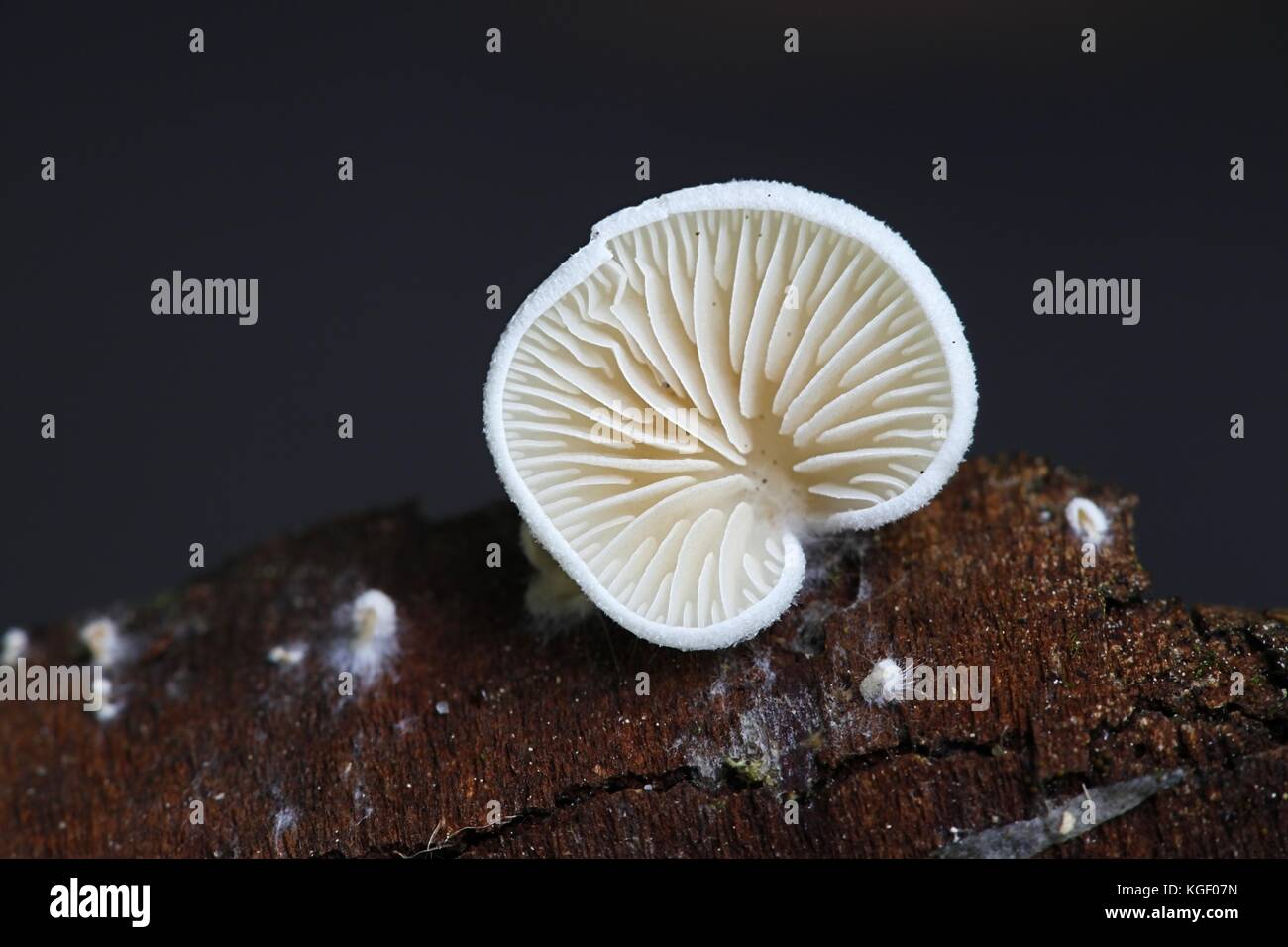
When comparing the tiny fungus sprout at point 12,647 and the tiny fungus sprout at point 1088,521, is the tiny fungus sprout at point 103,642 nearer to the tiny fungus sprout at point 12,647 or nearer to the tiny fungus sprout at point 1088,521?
the tiny fungus sprout at point 12,647

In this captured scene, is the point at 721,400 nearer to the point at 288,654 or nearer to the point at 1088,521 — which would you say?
the point at 1088,521

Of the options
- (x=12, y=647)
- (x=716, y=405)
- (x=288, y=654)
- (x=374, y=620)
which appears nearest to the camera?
(x=716, y=405)

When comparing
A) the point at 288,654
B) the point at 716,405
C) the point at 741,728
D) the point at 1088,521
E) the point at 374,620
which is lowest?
the point at 741,728

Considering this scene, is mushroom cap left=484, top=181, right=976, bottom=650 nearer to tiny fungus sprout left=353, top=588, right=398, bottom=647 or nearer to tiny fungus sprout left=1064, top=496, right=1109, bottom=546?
tiny fungus sprout left=1064, top=496, right=1109, bottom=546

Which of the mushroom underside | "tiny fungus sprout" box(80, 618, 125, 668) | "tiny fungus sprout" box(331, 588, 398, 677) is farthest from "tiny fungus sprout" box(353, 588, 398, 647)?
"tiny fungus sprout" box(80, 618, 125, 668)

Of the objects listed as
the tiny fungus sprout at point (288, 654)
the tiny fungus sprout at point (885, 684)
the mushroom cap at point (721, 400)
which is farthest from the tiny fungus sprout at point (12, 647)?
the tiny fungus sprout at point (885, 684)

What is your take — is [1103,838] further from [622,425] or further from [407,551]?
[407,551]

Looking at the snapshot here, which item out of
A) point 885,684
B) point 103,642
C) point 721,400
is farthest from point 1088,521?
point 103,642
